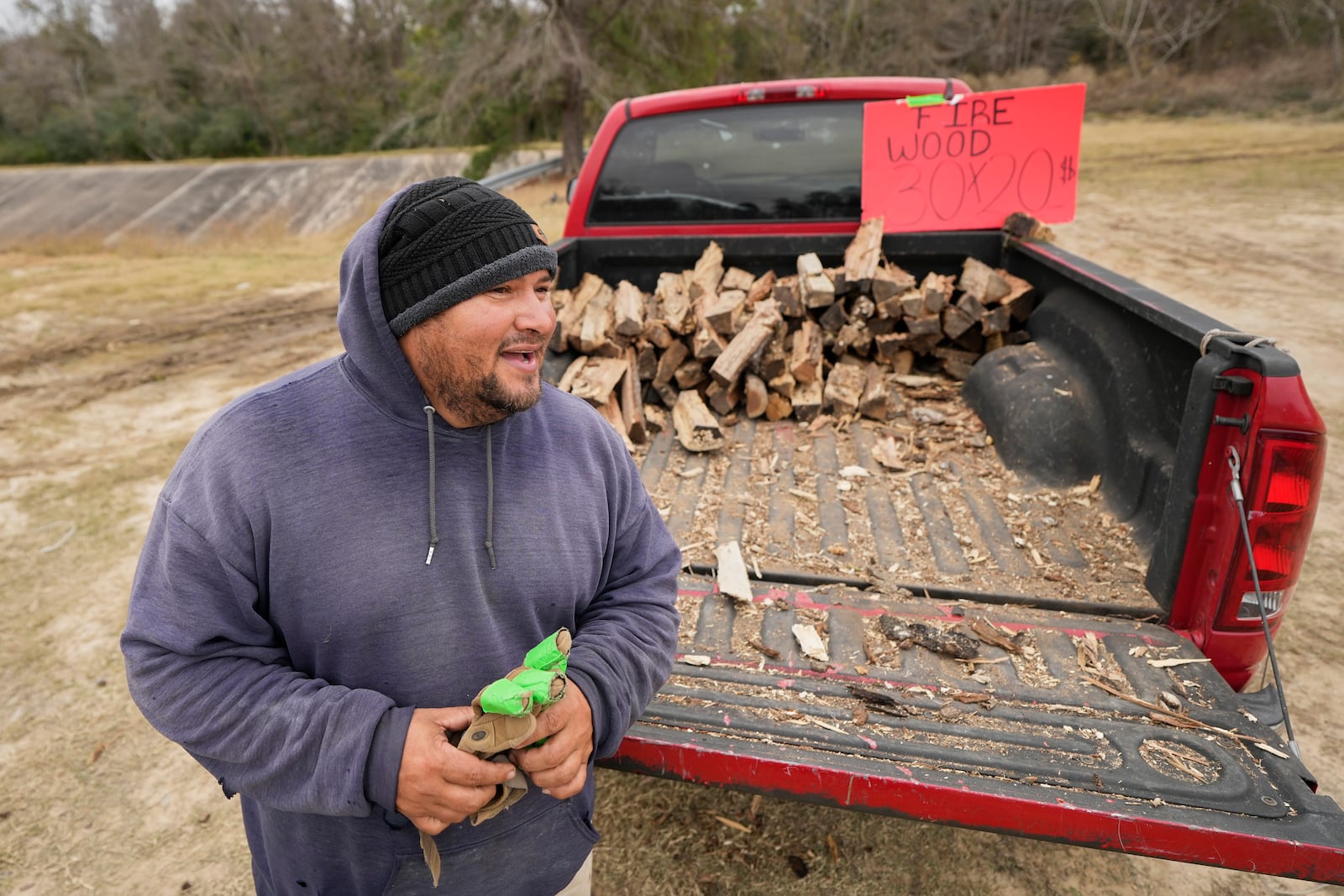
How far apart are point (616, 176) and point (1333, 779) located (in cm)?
409

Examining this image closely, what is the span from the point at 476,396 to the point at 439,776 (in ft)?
2.09

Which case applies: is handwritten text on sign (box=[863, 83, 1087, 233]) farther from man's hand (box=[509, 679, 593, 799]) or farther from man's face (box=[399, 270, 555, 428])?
man's hand (box=[509, 679, 593, 799])

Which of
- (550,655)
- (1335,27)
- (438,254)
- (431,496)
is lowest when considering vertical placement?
(550,655)

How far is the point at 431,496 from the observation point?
1.39 metres

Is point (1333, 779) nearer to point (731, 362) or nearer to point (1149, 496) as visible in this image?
point (1149, 496)

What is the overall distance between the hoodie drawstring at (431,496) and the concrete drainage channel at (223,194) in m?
22.8

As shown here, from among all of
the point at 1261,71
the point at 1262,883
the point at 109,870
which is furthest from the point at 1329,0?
the point at 109,870

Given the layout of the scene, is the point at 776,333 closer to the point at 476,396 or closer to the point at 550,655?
the point at 476,396

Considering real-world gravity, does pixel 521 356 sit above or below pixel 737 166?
below

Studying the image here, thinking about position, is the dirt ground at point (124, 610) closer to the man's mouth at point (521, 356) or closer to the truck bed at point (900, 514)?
the truck bed at point (900, 514)

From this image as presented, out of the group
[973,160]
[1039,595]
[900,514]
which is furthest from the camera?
[973,160]

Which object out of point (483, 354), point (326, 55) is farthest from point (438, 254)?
point (326, 55)

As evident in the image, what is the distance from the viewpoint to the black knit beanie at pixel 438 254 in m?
1.34

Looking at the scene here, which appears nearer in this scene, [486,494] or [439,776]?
[439,776]
